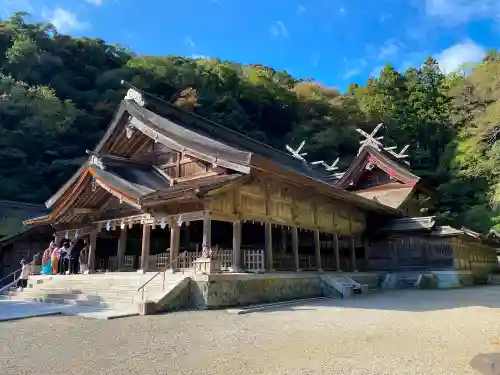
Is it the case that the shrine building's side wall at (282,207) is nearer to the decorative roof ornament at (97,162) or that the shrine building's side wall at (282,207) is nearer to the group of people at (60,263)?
the decorative roof ornament at (97,162)

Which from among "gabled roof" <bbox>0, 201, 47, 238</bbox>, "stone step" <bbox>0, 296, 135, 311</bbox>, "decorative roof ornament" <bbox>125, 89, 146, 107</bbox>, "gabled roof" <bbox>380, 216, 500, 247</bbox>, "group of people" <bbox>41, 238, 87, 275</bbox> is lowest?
"stone step" <bbox>0, 296, 135, 311</bbox>

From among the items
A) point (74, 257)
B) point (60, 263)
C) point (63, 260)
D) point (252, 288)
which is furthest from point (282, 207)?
point (60, 263)

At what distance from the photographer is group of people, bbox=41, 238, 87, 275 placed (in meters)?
17.2

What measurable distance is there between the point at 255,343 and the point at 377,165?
2194cm

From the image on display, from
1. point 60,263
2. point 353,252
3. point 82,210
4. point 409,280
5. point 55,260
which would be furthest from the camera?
point 353,252

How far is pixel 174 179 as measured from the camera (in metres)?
15.5

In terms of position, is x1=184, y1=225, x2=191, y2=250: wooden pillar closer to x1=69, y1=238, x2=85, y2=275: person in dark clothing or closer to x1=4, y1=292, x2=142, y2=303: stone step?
x1=69, y1=238, x2=85, y2=275: person in dark clothing

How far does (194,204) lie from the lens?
12.9 m

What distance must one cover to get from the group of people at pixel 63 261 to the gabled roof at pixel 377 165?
16957mm

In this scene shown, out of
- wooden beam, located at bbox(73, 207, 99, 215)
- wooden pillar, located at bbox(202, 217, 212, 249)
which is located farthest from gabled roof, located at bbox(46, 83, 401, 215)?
wooden pillar, located at bbox(202, 217, 212, 249)

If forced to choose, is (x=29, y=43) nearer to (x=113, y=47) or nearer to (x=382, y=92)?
(x=113, y=47)

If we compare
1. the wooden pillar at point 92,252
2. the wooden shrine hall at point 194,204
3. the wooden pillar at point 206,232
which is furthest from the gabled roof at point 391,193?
the wooden pillar at point 92,252

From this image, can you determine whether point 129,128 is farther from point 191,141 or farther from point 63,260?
point 63,260

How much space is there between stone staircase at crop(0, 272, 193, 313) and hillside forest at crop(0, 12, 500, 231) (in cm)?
1776
